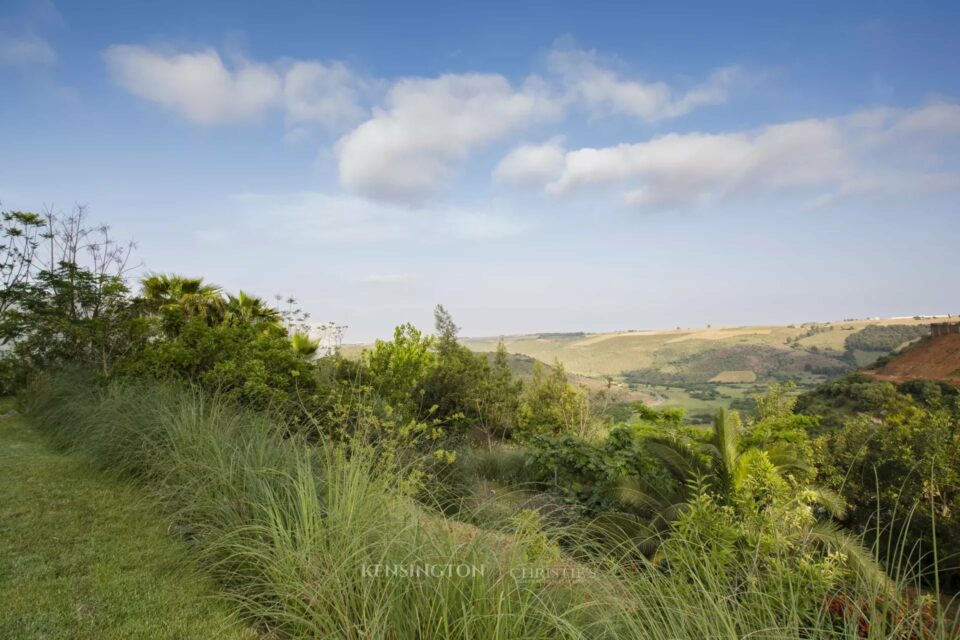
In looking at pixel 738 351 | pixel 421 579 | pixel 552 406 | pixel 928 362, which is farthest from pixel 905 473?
pixel 738 351

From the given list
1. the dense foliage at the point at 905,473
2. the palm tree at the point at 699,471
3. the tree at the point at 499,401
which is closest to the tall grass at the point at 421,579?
the palm tree at the point at 699,471

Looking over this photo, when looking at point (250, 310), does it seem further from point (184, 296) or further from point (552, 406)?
point (552, 406)

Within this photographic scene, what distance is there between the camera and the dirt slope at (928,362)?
24191 mm

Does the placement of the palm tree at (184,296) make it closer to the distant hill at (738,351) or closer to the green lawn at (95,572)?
the green lawn at (95,572)

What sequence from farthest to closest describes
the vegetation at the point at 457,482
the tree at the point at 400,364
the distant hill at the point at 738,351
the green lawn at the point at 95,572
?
1. the distant hill at the point at 738,351
2. the tree at the point at 400,364
3. the green lawn at the point at 95,572
4. the vegetation at the point at 457,482

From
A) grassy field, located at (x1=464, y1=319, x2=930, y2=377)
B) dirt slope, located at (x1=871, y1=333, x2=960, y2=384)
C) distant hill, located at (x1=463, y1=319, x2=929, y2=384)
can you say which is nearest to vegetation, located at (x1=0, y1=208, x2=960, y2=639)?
dirt slope, located at (x1=871, y1=333, x2=960, y2=384)

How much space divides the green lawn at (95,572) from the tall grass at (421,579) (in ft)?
0.66

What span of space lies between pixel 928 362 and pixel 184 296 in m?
35.4

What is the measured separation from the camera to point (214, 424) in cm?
542

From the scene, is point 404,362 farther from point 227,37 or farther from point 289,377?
point 227,37

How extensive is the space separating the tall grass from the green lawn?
0.20m

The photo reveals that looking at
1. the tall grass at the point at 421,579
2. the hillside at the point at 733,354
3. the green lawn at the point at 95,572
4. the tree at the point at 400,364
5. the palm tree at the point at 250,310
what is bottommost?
the hillside at the point at 733,354

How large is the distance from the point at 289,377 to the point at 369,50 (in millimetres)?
8071

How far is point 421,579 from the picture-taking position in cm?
253
